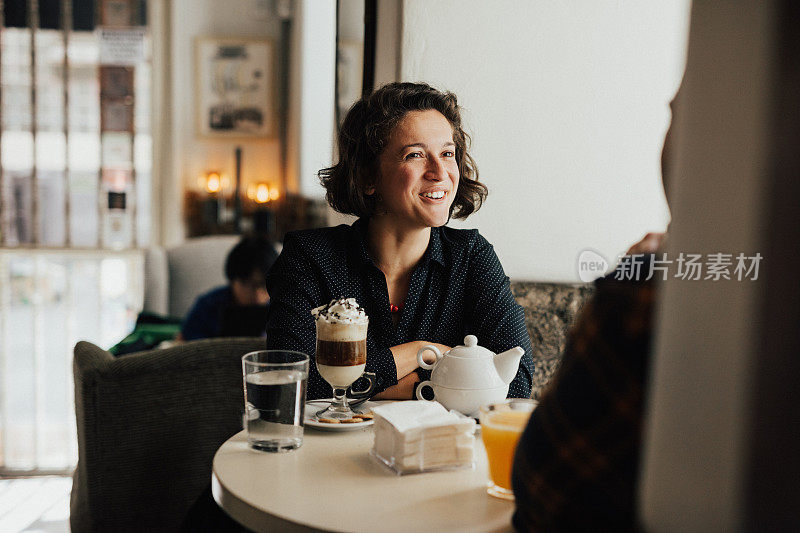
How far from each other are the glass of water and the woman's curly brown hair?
77 centimetres

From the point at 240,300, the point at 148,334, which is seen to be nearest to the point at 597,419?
the point at 240,300

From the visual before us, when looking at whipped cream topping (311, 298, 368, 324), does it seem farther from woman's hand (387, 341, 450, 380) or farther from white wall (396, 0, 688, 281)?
white wall (396, 0, 688, 281)

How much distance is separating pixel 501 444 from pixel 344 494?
0.20 m

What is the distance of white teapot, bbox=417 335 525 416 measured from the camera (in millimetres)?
1085

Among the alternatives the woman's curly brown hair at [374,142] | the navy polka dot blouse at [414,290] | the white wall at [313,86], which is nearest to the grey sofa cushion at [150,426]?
the navy polka dot blouse at [414,290]

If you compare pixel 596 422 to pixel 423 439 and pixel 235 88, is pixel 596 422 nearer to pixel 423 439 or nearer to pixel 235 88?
pixel 423 439

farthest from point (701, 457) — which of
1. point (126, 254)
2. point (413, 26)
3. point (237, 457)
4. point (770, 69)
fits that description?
point (126, 254)

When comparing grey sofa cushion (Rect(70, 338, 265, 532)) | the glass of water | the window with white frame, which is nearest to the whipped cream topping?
the glass of water

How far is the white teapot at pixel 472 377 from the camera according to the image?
1.08m

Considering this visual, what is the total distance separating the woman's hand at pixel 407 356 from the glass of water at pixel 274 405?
16.1 inches

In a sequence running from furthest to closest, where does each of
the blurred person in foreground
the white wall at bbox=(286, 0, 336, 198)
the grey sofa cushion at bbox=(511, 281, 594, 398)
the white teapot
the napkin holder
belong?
the white wall at bbox=(286, 0, 336, 198), the grey sofa cushion at bbox=(511, 281, 594, 398), the white teapot, the napkin holder, the blurred person in foreground

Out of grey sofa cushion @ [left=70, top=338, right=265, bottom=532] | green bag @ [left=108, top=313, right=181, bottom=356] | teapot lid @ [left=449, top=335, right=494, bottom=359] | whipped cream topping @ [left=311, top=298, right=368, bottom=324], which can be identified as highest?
whipped cream topping @ [left=311, top=298, right=368, bottom=324]

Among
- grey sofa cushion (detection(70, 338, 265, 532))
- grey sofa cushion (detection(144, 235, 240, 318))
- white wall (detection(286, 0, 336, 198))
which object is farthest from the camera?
white wall (detection(286, 0, 336, 198))

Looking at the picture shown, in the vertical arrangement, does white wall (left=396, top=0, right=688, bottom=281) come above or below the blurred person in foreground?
above
